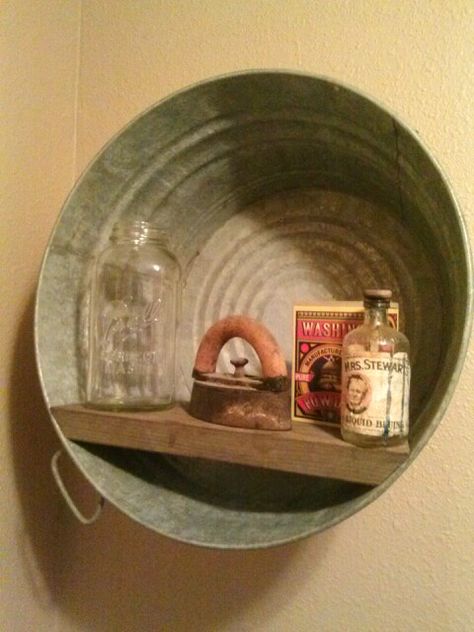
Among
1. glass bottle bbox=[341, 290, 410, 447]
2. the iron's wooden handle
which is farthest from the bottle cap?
the iron's wooden handle

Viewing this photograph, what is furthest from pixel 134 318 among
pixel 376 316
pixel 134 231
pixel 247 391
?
pixel 376 316

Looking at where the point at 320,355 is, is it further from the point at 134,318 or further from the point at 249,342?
the point at 134,318

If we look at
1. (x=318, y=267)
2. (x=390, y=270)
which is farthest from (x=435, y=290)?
(x=318, y=267)

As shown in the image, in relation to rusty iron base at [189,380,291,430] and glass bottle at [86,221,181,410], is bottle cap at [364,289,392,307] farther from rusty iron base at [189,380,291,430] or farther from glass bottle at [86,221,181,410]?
glass bottle at [86,221,181,410]

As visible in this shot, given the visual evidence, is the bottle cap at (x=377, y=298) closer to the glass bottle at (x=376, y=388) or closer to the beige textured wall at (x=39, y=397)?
the glass bottle at (x=376, y=388)

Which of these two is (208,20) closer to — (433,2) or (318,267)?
(433,2)

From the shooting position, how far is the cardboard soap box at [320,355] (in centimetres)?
61

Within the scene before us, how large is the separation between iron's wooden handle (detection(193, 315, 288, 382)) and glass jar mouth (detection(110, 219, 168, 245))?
18cm

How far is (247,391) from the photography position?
1.87 ft

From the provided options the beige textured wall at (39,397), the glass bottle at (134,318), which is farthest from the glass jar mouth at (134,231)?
the beige textured wall at (39,397)

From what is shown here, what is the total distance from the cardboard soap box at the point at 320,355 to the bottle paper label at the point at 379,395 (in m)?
0.10

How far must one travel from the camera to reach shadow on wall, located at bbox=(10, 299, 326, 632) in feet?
2.49

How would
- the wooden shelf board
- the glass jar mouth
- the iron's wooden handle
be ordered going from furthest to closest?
the glass jar mouth < the iron's wooden handle < the wooden shelf board

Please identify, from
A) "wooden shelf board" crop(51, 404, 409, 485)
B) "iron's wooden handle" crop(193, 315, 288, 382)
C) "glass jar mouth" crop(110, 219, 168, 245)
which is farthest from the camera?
"glass jar mouth" crop(110, 219, 168, 245)
